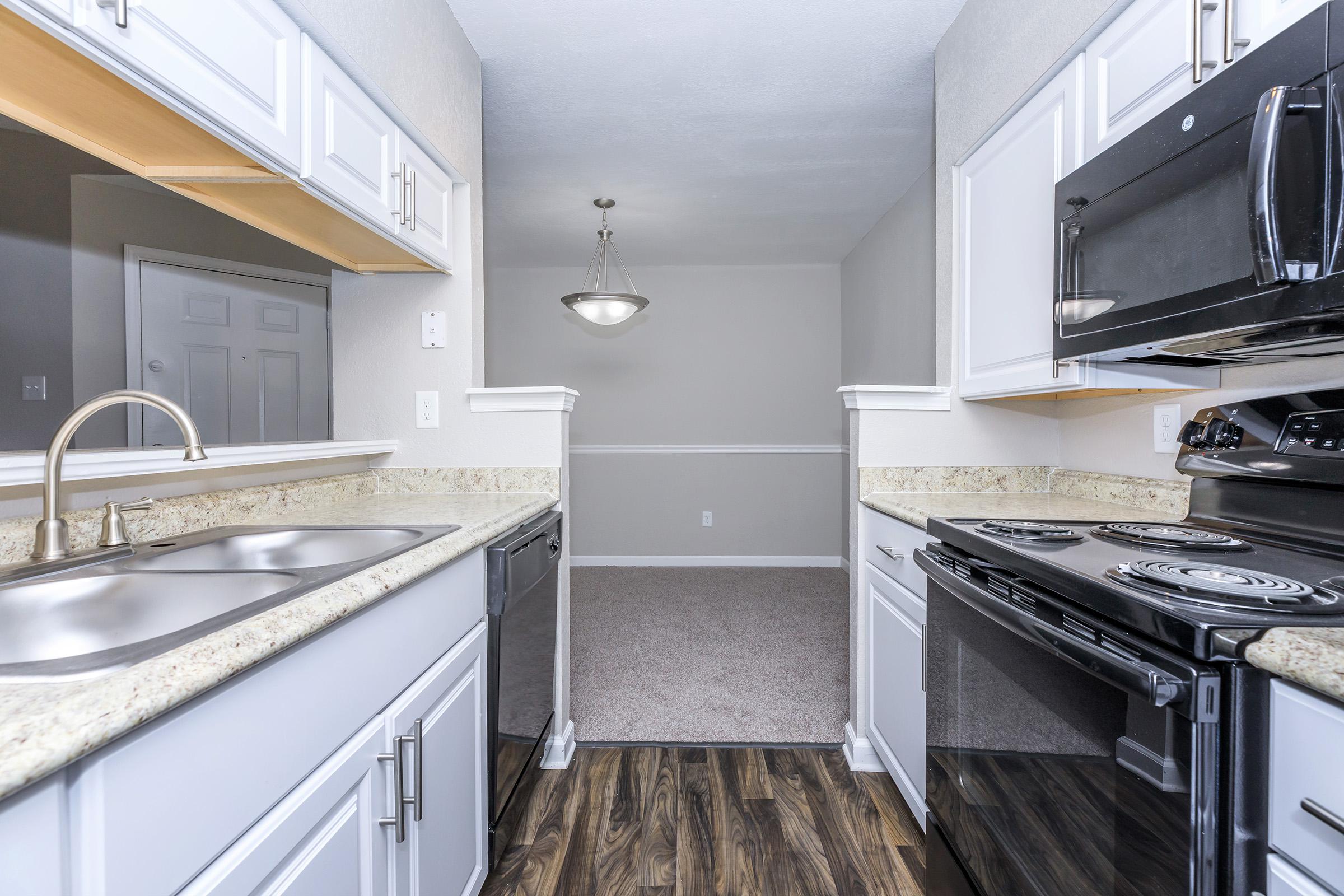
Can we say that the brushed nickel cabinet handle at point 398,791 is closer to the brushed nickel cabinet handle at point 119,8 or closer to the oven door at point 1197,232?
the brushed nickel cabinet handle at point 119,8

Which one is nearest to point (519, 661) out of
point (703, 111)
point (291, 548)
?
point (291, 548)

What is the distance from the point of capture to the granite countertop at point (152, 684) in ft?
1.49

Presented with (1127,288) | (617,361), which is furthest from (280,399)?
(617,361)

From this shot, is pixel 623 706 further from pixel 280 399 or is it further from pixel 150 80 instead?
pixel 150 80

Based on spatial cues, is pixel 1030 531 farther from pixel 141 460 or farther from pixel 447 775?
pixel 141 460

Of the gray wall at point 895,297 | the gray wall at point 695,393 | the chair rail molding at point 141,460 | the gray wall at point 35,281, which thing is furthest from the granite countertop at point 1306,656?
the gray wall at point 695,393

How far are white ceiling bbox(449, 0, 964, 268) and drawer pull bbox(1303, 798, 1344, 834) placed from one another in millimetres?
2222

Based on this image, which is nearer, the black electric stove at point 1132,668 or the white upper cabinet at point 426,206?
the black electric stove at point 1132,668

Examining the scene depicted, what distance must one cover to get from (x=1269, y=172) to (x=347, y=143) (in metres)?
1.67

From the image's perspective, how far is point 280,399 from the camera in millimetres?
1894

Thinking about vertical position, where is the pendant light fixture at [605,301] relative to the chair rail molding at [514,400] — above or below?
above

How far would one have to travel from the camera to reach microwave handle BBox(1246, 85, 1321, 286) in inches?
34.7

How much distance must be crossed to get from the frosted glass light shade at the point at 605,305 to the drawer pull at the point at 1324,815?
10.6ft

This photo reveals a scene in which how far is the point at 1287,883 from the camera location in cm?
68
